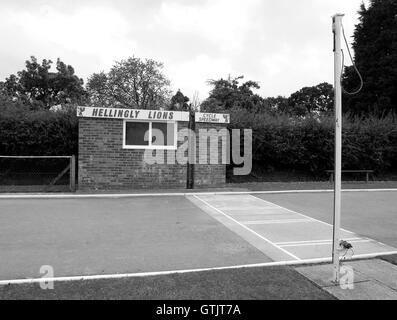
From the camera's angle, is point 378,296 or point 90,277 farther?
point 90,277

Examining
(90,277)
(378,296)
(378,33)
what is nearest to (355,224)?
(378,296)

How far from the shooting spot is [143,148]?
14.9 meters

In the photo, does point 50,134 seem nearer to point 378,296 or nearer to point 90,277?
point 90,277


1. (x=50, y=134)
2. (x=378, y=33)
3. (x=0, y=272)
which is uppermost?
(x=378, y=33)

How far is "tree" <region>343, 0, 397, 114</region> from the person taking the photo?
3297 cm

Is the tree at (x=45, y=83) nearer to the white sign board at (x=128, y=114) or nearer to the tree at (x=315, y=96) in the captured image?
the tree at (x=315, y=96)

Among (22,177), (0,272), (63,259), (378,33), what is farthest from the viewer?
(378,33)

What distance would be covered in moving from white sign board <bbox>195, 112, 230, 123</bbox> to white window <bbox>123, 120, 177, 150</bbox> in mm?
990

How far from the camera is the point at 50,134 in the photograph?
53.0 feet

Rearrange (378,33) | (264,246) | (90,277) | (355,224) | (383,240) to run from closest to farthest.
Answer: (90,277) → (264,246) → (383,240) → (355,224) → (378,33)

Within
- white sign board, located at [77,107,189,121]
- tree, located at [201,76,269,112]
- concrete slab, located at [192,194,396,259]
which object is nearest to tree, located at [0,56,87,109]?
tree, located at [201,76,269,112]

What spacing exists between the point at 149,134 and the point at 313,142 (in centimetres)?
858

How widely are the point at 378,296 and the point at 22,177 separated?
44.7 ft

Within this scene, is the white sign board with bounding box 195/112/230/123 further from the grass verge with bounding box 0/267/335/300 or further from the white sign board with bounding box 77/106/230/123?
the grass verge with bounding box 0/267/335/300
